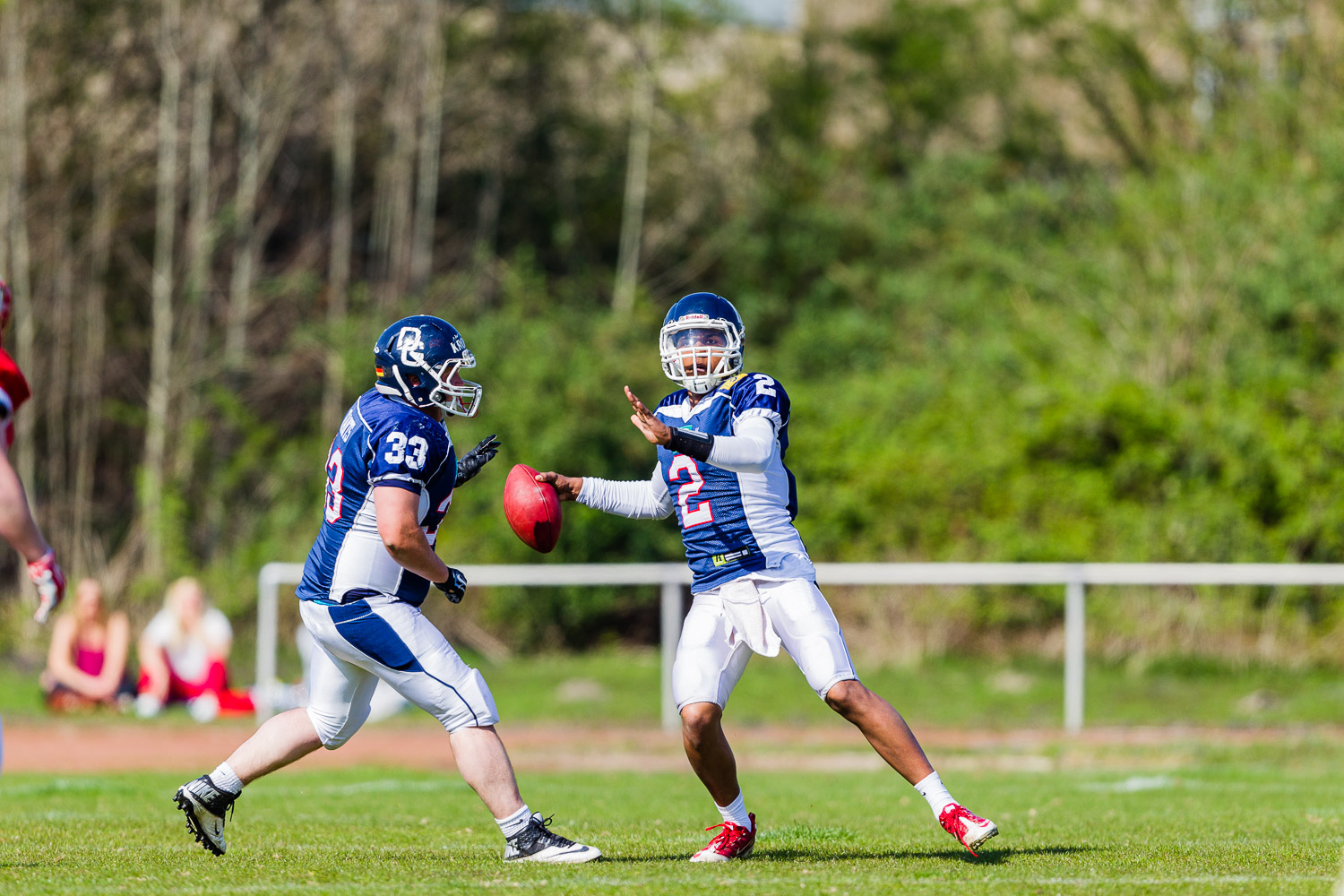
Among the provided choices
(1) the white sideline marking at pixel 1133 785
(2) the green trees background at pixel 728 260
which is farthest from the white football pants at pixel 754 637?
(2) the green trees background at pixel 728 260

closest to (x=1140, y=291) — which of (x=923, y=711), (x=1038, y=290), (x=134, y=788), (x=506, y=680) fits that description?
(x=1038, y=290)

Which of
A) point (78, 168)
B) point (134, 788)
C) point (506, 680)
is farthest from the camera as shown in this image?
point (78, 168)

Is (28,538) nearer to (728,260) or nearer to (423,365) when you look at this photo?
(423,365)

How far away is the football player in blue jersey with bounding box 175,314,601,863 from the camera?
5.71 meters

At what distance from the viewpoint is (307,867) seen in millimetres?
5824

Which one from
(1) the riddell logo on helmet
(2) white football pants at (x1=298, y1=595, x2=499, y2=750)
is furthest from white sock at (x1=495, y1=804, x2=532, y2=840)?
(1) the riddell logo on helmet

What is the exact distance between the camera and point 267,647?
565 inches

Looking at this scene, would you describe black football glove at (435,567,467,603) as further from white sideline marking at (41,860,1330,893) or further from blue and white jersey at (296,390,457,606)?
white sideline marking at (41,860,1330,893)

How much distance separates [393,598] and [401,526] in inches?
16.3

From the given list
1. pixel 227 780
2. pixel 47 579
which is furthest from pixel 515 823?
pixel 47 579

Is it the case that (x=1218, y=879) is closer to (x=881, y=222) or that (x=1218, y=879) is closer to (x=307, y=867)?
(x=307, y=867)

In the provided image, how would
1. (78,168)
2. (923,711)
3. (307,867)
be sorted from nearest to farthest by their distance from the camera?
(307,867) < (923,711) < (78,168)

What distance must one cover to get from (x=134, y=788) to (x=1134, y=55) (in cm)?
2381

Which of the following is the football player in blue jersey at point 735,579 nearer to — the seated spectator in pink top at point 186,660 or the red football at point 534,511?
the red football at point 534,511
